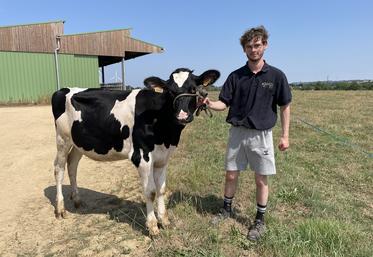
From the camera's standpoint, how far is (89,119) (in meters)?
4.77

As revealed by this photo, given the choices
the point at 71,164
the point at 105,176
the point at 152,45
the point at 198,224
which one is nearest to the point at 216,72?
the point at 198,224

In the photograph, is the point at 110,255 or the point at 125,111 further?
the point at 125,111

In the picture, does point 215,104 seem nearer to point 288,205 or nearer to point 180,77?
point 180,77

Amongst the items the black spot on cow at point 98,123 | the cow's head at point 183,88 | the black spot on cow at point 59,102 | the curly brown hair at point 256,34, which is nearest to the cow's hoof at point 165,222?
the black spot on cow at point 98,123

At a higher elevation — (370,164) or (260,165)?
(260,165)

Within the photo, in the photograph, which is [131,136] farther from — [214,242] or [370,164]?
[370,164]

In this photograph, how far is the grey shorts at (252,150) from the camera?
159 inches

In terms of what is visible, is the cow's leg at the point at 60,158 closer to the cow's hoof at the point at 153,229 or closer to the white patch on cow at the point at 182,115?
the cow's hoof at the point at 153,229

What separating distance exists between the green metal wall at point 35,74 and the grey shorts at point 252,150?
20.8 meters

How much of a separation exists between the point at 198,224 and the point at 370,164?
4245mm

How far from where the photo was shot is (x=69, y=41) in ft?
79.2

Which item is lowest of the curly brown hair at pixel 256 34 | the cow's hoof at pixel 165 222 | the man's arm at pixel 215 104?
the cow's hoof at pixel 165 222

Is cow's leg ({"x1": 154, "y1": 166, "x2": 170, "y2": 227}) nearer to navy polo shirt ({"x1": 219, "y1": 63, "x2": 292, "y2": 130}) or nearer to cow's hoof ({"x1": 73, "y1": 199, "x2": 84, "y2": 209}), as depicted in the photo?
navy polo shirt ({"x1": 219, "y1": 63, "x2": 292, "y2": 130})

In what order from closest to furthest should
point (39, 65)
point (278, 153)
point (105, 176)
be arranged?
point (105, 176)
point (278, 153)
point (39, 65)
